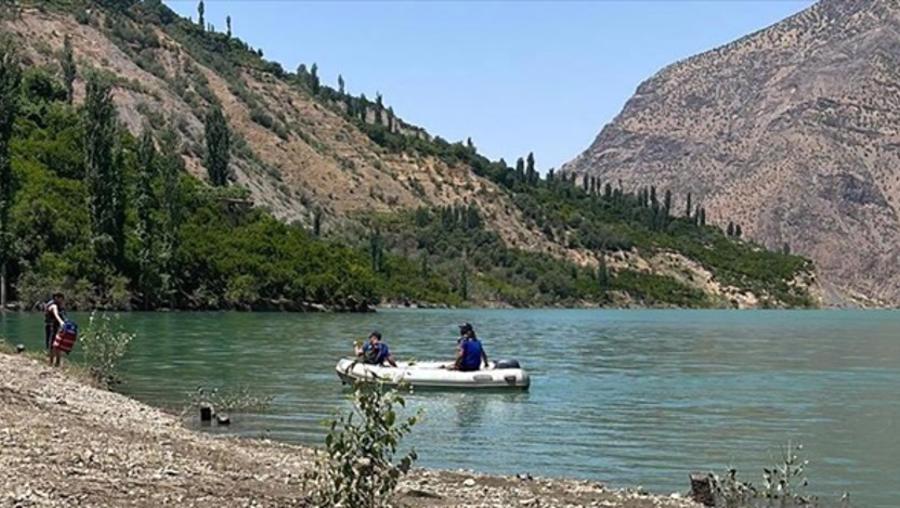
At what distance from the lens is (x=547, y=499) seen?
57.6 feet

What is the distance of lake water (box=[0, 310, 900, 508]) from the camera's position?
2464cm

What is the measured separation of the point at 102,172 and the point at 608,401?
64.2m

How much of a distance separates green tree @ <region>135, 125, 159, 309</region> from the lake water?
22.6 meters

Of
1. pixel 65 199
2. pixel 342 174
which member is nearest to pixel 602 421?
pixel 65 199

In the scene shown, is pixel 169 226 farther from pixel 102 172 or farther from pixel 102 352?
pixel 102 352

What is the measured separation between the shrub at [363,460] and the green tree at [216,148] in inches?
4658

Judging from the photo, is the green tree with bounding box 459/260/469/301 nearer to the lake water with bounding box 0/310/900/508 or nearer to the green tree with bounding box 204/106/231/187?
the green tree with bounding box 204/106/231/187

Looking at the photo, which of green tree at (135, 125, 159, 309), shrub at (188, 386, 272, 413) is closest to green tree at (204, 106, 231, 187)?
green tree at (135, 125, 159, 309)


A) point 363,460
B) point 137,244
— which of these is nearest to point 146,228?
point 137,244

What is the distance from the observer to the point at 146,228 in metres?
99.6

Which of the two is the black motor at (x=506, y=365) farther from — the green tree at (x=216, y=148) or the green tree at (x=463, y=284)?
the green tree at (x=463, y=284)

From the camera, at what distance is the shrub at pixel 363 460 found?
12.3 m

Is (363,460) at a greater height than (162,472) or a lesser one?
greater

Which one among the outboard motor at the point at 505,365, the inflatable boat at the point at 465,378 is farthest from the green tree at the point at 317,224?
the inflatable boat at the point at 465,378
